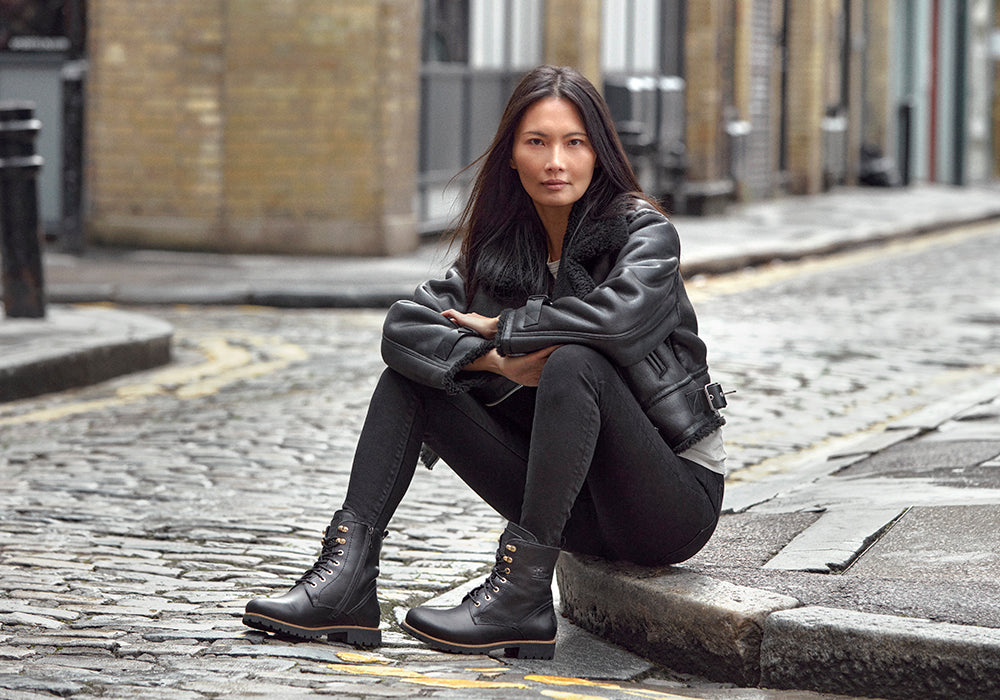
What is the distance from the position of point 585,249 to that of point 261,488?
198 centimetres

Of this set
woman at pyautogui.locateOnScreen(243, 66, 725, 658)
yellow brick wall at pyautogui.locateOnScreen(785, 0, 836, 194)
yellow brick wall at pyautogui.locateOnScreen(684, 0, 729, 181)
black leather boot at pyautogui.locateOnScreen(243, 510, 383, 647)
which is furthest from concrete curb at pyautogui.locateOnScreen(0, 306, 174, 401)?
yellow brick wall at pyautogui.locateOnScreen(785, 0, 836, 194)

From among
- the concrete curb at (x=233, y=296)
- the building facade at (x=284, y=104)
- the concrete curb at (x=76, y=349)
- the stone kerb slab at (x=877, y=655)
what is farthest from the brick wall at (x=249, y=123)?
the stone kerb slab at (x=877, y=655)

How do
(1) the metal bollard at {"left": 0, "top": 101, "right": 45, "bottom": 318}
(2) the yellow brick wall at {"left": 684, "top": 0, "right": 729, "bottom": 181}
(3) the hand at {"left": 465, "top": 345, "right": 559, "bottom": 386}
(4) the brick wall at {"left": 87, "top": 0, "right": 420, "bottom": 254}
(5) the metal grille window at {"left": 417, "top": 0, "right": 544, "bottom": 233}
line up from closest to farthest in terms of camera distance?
(3) the hand at {"left": 465, "top": 345, "right": 559, "bottom": 386}
(1) the metal bollard at {"left": 0, "top": 101, "right": 45, "bottom": 318}
(4) the brick wall at {"left": 87, "top": 0, "right": 420, "bottom": 254}
(5) the metal grille window at {"left": 417, "top": 0, "right": 544, "bottom": 233}
(2) the yellow brick wall at {"left": 684, "top": 0, "right": 729, "bottom": 181}

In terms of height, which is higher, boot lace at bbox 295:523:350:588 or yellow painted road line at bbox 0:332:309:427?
boot lace at bbox 295:523:350:588

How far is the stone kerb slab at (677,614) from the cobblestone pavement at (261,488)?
0.06 metres

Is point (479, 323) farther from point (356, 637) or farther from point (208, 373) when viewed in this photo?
point (208, 373)

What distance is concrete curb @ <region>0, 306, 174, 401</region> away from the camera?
7.20 meters

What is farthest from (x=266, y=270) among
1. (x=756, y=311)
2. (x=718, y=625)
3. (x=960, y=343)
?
(x=718, y=625)

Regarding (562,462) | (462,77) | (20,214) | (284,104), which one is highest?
(462,77)

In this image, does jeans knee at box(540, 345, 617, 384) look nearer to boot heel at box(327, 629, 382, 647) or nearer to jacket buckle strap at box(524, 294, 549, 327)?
jacket buckle strap at box(524, 294, 549, 327)

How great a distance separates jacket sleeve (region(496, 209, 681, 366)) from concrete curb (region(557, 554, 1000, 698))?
518mm

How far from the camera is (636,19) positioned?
18.2 m

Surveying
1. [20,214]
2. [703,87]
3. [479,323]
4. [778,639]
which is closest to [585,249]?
[479,323]

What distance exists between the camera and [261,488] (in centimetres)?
531
